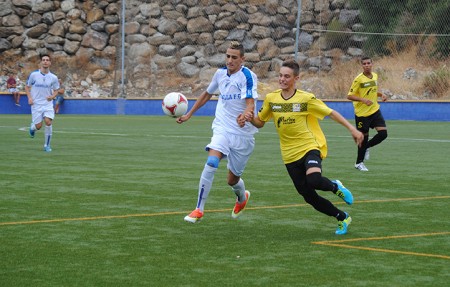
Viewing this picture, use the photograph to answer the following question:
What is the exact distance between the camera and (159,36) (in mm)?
48375

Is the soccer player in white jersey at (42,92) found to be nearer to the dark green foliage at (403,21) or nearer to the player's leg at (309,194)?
the player's leg at (309,194)

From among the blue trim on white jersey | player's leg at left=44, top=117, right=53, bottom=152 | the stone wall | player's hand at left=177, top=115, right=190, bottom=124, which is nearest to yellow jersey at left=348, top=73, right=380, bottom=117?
player's leg at left=44, top=117, right=53, bottom=152

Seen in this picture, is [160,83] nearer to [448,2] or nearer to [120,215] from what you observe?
[448,2]

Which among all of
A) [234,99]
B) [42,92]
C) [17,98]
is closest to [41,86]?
[42,92]

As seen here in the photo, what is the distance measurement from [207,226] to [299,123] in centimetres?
144

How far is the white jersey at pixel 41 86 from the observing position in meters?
22.6

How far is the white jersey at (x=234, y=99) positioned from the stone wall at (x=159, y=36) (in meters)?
31.7

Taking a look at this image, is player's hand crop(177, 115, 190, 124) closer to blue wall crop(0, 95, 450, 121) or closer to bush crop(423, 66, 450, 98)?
blue wall crop(0, 95, 450, 121)

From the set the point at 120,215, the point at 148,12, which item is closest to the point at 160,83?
the point at 148,12

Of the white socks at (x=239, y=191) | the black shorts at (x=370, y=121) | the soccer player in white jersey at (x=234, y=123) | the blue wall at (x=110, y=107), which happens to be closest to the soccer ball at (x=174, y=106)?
the soccer player in white jersey at (x=234, y=123)

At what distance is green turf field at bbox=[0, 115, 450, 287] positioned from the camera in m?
7.68

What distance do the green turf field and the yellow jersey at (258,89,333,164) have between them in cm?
81

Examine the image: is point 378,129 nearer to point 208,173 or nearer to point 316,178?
point 208,173

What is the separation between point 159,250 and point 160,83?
38.9m
